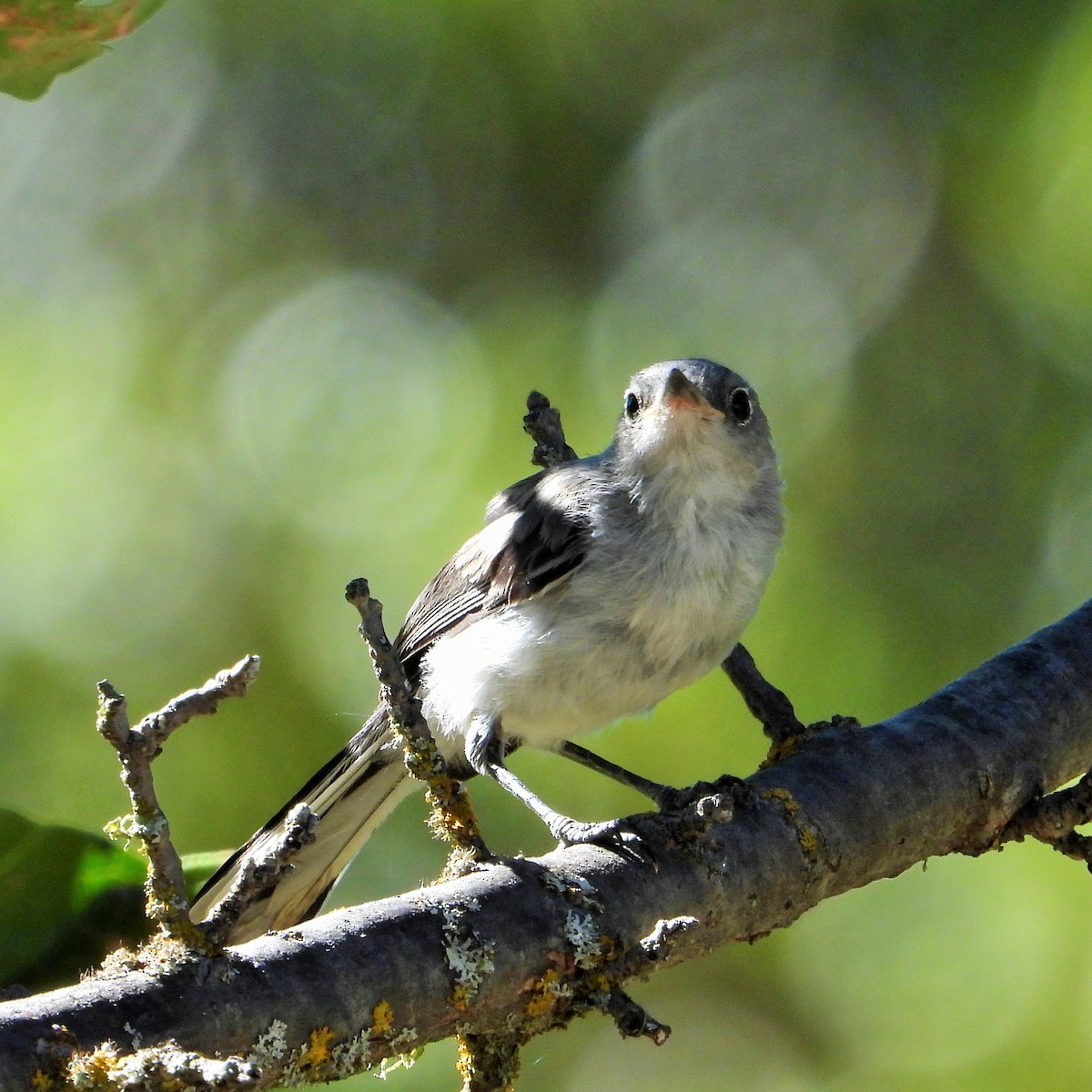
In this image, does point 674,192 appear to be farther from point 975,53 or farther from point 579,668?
point 579,668

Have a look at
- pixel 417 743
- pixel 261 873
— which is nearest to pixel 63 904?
pixel 261 873

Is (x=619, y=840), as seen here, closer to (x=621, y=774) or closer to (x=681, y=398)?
(x=621, y=774)

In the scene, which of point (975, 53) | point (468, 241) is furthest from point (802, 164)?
point (468, 241)

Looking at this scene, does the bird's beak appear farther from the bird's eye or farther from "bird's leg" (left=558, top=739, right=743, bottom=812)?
"bird's leg" (left=558, top=739, right=743, bottom=812)

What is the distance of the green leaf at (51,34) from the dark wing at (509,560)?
2168mm

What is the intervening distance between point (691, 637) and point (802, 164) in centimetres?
368

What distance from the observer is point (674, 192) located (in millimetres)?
6215

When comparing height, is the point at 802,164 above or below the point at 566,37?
below

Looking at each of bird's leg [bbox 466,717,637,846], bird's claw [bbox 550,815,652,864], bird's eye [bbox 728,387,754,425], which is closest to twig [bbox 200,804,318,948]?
bird's claw [bbox 550,815,652,864]

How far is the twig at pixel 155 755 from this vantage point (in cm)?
162

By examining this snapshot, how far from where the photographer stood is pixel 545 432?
4145mm

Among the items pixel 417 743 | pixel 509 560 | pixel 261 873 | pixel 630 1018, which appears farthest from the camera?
pixel 509 560

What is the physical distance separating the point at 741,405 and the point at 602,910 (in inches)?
74.5

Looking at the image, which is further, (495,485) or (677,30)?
(677,30)
